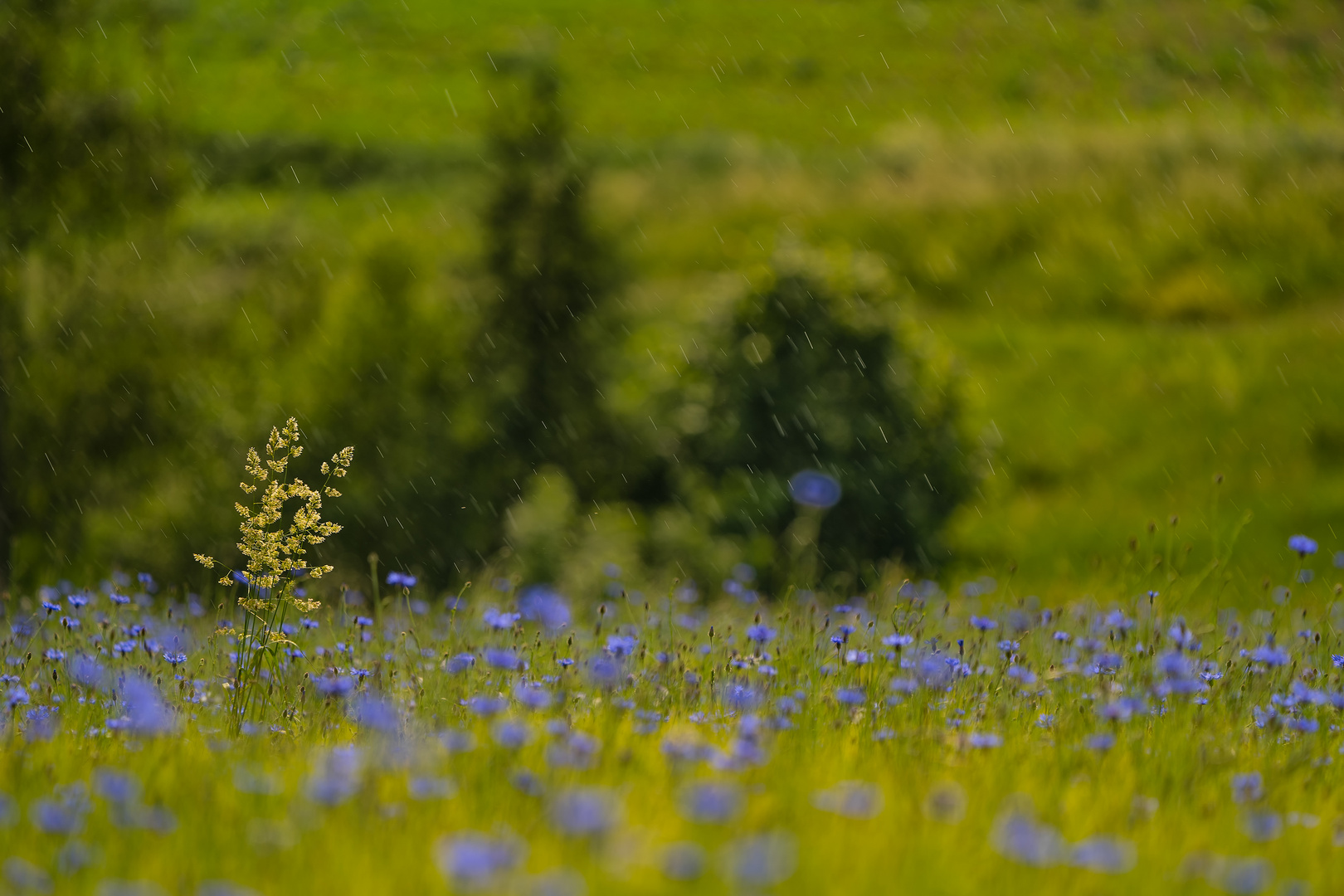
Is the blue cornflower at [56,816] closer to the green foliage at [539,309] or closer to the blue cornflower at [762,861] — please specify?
the blue cornflower at [762,861]

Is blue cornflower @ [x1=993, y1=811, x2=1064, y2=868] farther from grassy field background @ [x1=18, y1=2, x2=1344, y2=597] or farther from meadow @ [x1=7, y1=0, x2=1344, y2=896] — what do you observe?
grassy field background @ [x1=18, y1=2, x2=1344, y2=597]

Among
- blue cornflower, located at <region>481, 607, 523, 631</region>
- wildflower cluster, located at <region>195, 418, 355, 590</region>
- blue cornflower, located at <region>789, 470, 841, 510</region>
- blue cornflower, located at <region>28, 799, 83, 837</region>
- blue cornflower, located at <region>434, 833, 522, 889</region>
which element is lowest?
blue cornflower, located at <region>434, 833, 522, 889</region>

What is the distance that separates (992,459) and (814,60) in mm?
37339

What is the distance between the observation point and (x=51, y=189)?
907 centimetres

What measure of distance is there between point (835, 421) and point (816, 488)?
1603 millimetres

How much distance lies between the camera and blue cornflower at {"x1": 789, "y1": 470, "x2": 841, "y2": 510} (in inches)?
349

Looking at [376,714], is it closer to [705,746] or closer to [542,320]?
[705,746]

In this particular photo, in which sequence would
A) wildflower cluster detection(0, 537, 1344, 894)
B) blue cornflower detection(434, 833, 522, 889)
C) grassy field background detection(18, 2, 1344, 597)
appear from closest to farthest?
blue cornflower detection(434, 833, 522, 889), wildflower cluster detection(0, 537, 1344, 894), grassy field background detection(18, 2, 1344, 597)

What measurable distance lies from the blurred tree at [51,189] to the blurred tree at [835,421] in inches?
204

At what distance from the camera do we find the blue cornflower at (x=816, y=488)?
29.1 ft

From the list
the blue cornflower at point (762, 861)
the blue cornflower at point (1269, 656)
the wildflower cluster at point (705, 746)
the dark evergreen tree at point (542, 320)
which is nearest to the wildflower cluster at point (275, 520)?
the wildflower cluster at point (705, 746)

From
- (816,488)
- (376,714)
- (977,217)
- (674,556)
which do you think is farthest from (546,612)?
(977,217)

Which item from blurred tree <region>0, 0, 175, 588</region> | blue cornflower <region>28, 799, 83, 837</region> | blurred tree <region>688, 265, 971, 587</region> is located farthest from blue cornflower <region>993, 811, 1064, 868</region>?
blurred tree <region>0, 0, 175, 588</region>

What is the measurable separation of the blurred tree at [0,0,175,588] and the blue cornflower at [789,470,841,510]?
559 centimetres
